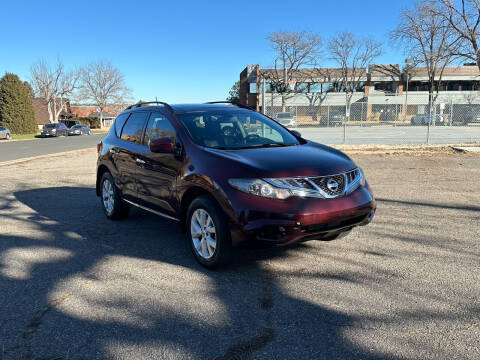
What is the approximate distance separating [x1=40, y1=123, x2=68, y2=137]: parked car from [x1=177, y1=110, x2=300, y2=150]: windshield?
4365 centimetres

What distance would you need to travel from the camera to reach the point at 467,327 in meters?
2.93

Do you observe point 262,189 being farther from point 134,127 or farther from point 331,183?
point 134,127

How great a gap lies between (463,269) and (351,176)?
1409 millimetres

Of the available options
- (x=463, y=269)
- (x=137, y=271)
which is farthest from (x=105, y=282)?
(x=463, y=269)

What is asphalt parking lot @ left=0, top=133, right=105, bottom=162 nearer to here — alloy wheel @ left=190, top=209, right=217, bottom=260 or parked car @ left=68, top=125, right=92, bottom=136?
alloy wheel @ left=190, top=209, right=217, bottom=260

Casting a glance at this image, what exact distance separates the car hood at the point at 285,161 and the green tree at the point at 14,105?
56333 mm

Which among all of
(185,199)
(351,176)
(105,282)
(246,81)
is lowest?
(105,282)

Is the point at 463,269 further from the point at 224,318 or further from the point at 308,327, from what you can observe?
the point at 224,318

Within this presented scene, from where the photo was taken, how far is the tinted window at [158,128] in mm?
4812

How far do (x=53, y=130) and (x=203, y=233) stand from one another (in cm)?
4487

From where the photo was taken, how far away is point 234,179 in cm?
377

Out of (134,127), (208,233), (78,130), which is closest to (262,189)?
(208,233)

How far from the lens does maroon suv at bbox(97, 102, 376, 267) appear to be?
365cm

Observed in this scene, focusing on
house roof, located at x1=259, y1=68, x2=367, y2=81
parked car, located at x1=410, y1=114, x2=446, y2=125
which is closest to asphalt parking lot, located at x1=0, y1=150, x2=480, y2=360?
parked car, located at x1=410, y1=114, x2=446, y2=125
